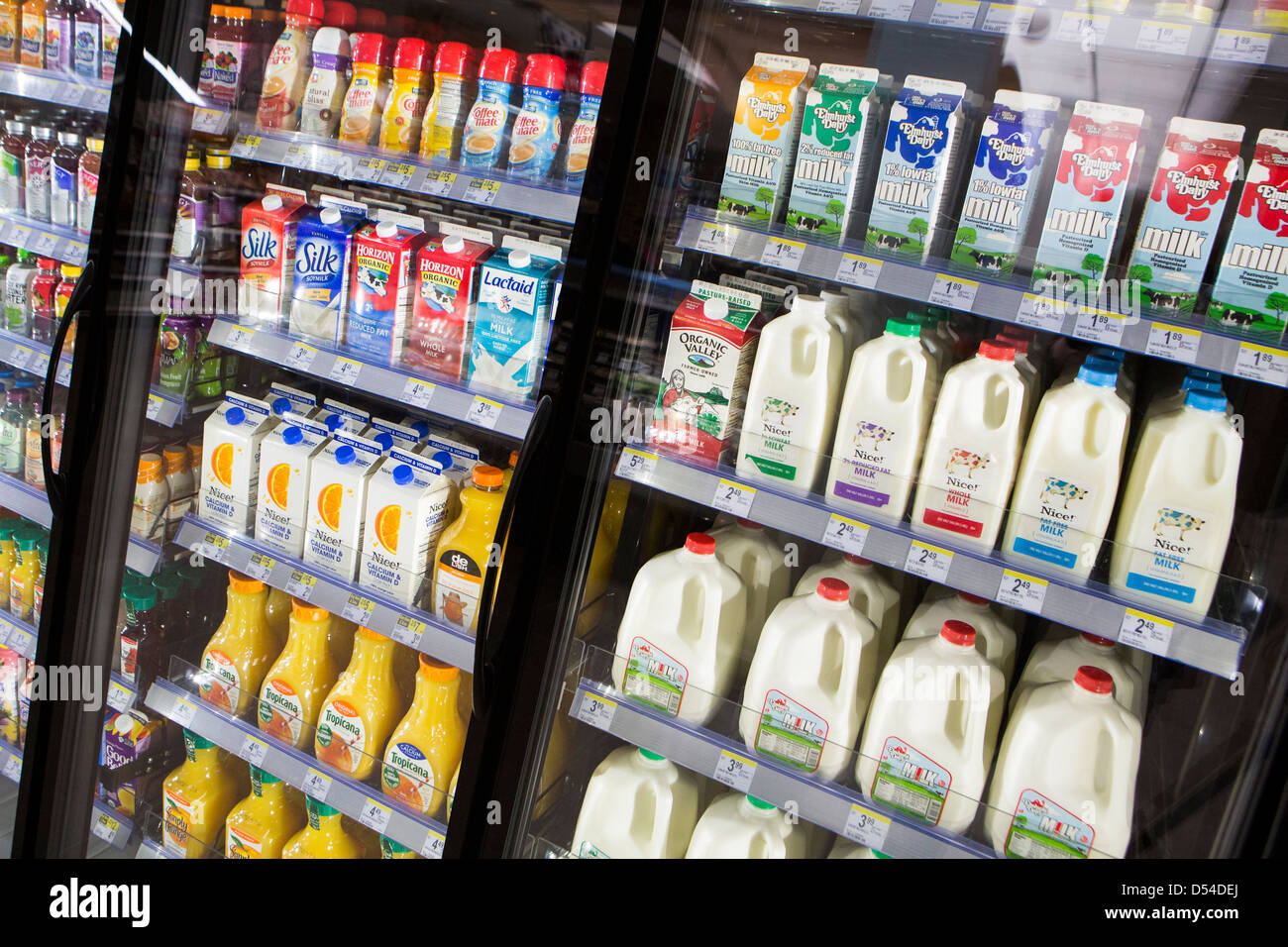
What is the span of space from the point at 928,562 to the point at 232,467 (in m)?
1.48

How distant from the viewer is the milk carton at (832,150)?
144 centimetres

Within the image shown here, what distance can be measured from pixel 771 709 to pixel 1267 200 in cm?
106

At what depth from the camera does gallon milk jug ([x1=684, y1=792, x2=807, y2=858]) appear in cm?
146

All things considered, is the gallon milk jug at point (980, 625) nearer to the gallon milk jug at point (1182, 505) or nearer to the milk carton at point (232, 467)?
the gallon milk jug at point (1182, 505)

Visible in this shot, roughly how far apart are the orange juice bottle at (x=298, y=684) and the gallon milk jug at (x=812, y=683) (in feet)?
3.20

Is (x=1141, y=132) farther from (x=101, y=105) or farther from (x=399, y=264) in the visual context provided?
(x=101, y=105)

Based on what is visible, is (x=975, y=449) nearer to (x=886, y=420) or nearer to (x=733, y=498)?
(x=886, y=420)

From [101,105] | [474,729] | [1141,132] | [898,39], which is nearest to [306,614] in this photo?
[474,729]

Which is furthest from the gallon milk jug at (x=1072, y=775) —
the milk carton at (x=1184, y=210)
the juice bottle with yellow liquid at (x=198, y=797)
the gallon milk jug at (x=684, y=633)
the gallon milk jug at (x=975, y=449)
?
the juice bottle with yellow liquid at (x=198, y=797)

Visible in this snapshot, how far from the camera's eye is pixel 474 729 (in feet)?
5.04

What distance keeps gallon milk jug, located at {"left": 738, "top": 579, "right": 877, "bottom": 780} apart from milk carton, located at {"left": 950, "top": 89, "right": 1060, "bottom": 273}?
1.93 ft

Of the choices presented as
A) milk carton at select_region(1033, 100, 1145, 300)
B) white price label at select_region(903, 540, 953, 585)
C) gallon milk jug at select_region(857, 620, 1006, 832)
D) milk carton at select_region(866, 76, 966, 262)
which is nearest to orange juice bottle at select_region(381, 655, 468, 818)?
gallon milk jug at select_region(857, 620, 1006, 832)

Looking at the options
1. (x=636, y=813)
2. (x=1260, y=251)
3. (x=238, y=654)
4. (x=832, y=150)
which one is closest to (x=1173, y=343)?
(x=1260, y=251)

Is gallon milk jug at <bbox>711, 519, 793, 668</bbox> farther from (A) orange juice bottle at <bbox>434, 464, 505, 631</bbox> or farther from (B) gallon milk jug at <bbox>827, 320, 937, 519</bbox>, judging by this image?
(A) orange juice bottle at <bbox>434, 464, 505, 631</bbox>
